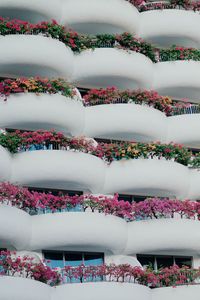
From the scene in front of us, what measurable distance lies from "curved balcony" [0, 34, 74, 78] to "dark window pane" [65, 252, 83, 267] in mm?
7548

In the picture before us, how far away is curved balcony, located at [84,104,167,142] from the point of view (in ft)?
112

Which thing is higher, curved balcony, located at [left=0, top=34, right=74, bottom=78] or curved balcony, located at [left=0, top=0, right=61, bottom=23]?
curved balcony, located at [left=0, top=0, right=61, bottom=23]

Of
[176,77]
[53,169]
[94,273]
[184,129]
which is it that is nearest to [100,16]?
[176,77]

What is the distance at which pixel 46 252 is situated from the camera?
102 feet

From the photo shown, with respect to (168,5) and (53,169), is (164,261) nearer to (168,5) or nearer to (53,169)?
(53,169)

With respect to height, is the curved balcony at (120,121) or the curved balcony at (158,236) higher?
the curved balcony at (120,121)

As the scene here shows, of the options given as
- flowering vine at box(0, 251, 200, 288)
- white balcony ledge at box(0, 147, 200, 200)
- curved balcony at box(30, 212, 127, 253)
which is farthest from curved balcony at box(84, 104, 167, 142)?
flowering vine at box(0, 251, 200, 288)

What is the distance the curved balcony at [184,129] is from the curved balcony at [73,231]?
6.10 m

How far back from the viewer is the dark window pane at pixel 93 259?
105 ft

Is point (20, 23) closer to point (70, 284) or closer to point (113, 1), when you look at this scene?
point (113, 1)

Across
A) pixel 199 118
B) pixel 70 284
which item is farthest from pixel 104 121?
pixel 70 284

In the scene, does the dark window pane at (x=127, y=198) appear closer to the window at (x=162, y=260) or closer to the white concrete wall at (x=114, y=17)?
the window at (x=162, y=260)

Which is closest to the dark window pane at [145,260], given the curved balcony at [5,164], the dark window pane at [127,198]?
the dark window pane at [127,198]

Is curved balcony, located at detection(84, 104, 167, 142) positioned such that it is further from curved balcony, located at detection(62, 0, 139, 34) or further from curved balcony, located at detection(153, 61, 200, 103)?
curved balcony, located at detection(62, 0, 139, 34)
